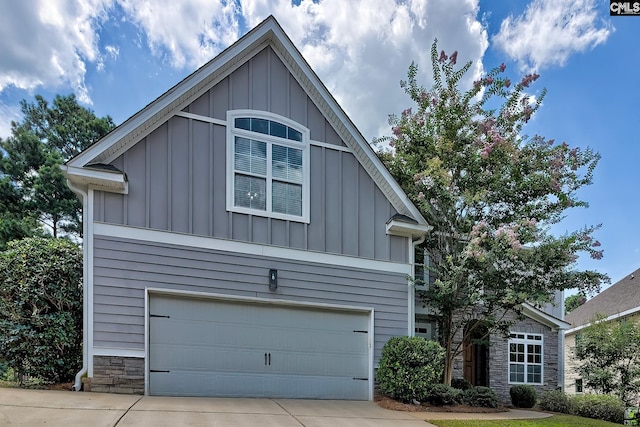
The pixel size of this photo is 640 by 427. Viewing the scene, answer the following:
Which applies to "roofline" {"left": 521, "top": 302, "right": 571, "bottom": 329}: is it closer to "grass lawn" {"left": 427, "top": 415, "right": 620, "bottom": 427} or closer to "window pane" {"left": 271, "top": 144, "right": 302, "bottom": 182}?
"grass lawn" {"left": 427, "top": 415, "right": 620, "bottom": 427}

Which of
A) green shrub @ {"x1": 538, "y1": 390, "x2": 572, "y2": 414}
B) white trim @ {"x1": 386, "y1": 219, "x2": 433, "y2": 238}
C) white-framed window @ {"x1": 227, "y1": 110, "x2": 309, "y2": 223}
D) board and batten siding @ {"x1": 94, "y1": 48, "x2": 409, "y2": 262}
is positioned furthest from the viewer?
green shrub @ {"x1": 538, "y1": 390, "x2": 572, "y2": 414}

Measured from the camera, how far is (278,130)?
858 centimetres

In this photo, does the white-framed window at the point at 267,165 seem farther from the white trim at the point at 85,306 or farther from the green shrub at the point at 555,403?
the green shrub at the point at 555,403

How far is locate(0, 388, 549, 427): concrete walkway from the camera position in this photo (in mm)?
4887

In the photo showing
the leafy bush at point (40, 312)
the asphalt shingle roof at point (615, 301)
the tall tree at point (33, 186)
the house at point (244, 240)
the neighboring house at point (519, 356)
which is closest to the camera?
the leafy bush at point (40, 312)

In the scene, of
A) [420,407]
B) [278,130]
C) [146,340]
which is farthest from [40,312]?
[420,407]

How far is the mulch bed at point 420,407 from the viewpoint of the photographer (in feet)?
25.3

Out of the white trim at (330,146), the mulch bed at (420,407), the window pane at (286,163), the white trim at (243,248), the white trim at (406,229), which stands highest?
the white trim at (330,146)

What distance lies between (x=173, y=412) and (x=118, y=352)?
1807mm

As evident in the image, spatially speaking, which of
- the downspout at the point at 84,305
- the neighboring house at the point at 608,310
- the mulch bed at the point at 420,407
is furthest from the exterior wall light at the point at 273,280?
the neighboring house at the point at 608,310

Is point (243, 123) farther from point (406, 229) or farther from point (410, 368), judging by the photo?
point (410, 368)

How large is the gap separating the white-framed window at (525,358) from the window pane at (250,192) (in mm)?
8346
